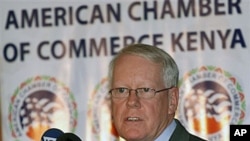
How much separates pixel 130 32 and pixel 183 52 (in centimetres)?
33

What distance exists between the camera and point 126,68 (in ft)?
Result: 6.73

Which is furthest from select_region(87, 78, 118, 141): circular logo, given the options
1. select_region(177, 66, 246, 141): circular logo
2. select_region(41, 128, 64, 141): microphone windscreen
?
select_region(41, 128, 64, 141): microphone windscreen

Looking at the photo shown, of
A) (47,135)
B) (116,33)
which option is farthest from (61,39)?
(47,135)

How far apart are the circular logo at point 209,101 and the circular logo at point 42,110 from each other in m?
0.67

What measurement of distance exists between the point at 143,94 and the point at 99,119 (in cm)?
183

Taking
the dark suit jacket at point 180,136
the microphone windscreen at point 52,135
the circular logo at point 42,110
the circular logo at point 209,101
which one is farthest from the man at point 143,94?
the circular logo at point 42,110

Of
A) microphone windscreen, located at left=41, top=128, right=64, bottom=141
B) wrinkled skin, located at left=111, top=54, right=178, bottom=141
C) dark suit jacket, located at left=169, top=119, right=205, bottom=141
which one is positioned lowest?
dark suit jacket, located at left=169, top=119, right=205, bottom=141

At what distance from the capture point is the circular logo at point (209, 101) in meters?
3.70

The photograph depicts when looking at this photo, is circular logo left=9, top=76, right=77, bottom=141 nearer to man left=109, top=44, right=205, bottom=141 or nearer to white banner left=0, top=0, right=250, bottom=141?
white banner left=0, top=0, right=250, bottom=141

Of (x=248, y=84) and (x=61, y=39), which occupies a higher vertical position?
(x=61, y=39)

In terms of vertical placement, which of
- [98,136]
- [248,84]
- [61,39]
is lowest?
[98,136]

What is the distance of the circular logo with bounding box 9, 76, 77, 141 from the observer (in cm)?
385

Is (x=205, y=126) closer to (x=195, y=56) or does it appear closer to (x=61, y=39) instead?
(x=195, y=56)

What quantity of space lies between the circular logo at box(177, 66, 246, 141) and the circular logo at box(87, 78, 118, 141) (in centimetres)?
42
